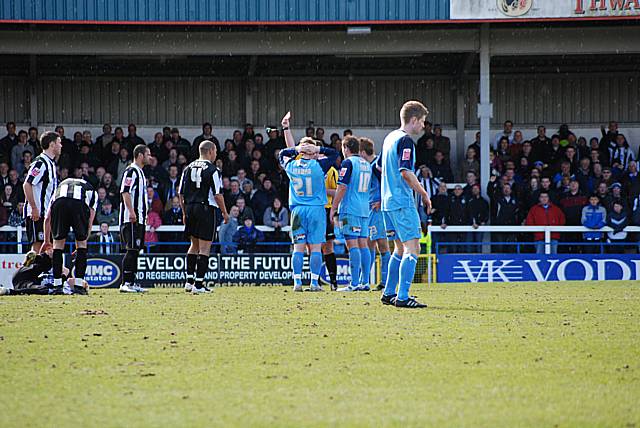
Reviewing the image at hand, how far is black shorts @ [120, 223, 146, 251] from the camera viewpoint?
47.5 ft

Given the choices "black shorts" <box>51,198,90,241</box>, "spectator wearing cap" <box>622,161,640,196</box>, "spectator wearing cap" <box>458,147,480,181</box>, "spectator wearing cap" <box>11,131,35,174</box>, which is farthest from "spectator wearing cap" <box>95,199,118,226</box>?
"spectator wearing cap" <box>622,161,640,196</box>

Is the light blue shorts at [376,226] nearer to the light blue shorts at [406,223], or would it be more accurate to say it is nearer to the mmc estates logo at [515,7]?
the light blue shorts at [406,223]

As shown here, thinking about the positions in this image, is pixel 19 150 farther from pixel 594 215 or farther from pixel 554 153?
pixel 594 215

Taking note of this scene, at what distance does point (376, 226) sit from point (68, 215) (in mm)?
4558

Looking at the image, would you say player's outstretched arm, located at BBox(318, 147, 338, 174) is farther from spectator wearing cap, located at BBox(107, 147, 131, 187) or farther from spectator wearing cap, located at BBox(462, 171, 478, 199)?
spectator wearing cap, located at BBox(107, 147, 131, 187)

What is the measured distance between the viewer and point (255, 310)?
10859mm

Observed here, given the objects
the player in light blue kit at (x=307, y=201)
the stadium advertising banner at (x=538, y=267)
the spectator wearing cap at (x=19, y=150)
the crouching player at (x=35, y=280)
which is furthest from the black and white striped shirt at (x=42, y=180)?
the spectator wearing cap at (x=19, y=150)

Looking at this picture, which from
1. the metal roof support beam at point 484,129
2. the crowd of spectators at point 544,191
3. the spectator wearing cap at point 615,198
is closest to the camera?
the spectator wearing cap at point 615,198

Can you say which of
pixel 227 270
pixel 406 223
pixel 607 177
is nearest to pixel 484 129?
pixel 607 177

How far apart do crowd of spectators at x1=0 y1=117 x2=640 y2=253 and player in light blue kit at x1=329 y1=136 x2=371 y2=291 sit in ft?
20.7

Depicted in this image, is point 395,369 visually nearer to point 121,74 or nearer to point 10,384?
point 10,384

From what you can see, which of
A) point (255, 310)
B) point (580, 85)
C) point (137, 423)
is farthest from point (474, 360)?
point (580, 85)

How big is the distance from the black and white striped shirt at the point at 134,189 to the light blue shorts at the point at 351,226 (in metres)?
2.86

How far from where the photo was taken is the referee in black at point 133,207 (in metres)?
14.4
